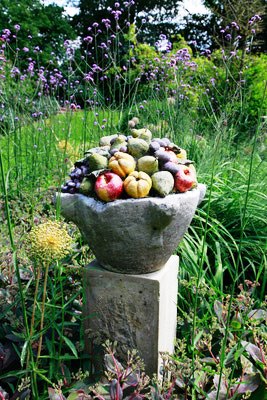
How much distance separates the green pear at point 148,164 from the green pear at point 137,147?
75 mm

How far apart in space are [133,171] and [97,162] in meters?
0.15

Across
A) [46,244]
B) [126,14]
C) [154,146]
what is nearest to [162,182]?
[154,146]

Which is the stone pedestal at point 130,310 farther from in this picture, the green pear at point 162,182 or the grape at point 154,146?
the grape at point 154,146

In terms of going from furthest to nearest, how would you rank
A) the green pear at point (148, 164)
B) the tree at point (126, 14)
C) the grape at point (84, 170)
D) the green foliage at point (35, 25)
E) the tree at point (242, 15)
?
the tree at point (126, 14)
the green foliage at point (35, 25)
the tree at point (242, 15)
the grape at point (84, 170)
the green pear at point (148, 164)

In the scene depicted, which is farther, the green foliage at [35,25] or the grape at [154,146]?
the green foliage at [35,25]

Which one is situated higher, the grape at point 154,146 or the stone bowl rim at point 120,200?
the grape at point 154,146

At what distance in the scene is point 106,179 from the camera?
152cm

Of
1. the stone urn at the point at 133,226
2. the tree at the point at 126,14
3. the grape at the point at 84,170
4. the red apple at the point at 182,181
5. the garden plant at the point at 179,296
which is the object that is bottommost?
the garden plant at the point at 179,296

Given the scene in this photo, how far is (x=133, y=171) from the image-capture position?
1.58 m

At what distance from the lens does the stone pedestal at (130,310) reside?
1.63 metres

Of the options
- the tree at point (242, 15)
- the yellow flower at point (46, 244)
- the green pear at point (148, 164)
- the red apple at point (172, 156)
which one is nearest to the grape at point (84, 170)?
the green pear at point (148, 164)

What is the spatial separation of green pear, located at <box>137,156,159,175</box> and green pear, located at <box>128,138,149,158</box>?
3.0 inches

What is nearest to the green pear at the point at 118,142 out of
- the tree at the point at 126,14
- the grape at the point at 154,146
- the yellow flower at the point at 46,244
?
the grape at the point at 154,146

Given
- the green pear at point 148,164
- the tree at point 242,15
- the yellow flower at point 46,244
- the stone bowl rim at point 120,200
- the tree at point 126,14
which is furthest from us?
the tree at point 126,14
